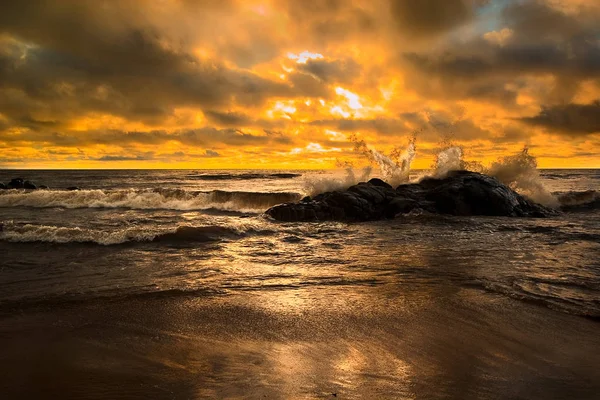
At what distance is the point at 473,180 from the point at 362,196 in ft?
16.6

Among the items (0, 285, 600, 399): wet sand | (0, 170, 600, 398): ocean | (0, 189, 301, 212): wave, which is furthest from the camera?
(0, 189, 301, 212): wave

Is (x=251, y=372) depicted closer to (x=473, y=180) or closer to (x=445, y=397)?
(x=445, y=397)

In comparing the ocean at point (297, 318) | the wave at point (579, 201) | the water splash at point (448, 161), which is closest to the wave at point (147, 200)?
the water splash at point (448, 161)

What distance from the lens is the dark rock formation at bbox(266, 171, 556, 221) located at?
14703mm

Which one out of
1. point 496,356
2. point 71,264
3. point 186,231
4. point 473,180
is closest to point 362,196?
point 473,180

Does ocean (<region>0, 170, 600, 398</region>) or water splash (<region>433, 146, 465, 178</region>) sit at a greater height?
water splash (<region>433, 146, 465, 178</region>)

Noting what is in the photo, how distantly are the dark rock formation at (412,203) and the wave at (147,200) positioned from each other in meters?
6.22

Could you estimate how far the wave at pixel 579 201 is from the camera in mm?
19128

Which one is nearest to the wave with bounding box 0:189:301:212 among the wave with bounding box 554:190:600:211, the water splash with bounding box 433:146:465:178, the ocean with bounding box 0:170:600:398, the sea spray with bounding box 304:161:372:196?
the sea spray with bounding box 304:161:372:196

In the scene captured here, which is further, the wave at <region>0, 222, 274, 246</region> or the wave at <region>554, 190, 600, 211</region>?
the wave at <region>554, 190, 600, 211</region>

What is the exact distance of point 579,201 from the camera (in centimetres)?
2070

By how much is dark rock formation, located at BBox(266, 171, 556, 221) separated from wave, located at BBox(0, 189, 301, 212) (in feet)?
20.4

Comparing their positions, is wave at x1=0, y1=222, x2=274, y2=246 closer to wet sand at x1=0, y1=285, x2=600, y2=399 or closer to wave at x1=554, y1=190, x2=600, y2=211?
wet sand at x1=0, y1=285, x2=600, y2=399

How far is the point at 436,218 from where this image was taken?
13938 mm
